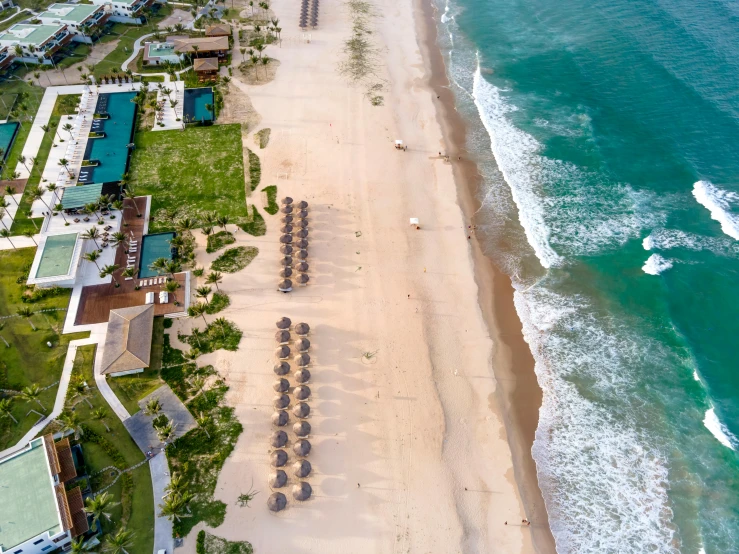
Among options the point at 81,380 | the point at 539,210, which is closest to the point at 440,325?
the point at 539,210

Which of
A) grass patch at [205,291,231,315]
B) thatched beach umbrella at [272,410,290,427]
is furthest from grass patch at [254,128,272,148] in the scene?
thatched beach umbrella at [272,410,290,427]

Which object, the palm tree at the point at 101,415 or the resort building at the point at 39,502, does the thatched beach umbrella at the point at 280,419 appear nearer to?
the palm tree at the point at 101,415

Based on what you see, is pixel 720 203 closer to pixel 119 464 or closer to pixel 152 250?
pixel 152 250

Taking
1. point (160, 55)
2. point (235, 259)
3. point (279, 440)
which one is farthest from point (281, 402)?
point (160, 55)

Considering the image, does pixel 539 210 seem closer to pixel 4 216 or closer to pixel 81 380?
pixel 81 380

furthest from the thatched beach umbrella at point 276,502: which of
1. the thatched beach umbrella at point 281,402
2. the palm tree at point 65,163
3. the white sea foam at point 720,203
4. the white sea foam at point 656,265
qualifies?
the white sea foam at point 720,203

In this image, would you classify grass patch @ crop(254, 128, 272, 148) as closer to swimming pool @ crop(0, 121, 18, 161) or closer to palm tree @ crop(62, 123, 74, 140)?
palm tree @ crop(62, 123, 74, 140)
